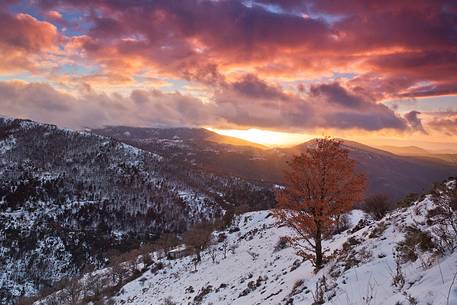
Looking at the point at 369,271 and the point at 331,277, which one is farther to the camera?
the point at 331,277

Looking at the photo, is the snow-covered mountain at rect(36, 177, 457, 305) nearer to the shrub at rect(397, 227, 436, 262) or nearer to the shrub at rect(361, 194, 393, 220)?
the shrub at rect(397, 227, 436, 262)

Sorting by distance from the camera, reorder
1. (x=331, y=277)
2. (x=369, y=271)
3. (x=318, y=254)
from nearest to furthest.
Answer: (x=369, y=271) < (x=331, y=277) < (x=318, y=254)

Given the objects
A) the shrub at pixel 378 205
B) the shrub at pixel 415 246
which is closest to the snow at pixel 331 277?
the shrub at pixel 415 246

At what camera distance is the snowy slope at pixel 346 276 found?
380 inches

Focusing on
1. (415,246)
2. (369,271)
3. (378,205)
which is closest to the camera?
(415,246)

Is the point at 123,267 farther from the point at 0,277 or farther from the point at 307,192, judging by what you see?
the point at 0,277

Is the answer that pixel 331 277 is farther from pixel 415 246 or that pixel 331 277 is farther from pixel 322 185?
pixel 322 185

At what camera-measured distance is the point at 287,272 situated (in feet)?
88.4

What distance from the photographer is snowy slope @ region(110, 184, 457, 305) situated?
9648mm

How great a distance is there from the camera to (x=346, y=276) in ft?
48.2

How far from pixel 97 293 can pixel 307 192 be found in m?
63.9

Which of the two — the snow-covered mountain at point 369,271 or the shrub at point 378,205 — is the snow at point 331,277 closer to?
the snow-covered mountain at point 369,271

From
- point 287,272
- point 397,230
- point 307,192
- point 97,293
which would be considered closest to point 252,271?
point 287,272

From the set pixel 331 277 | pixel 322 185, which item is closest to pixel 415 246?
pixel 331 277
